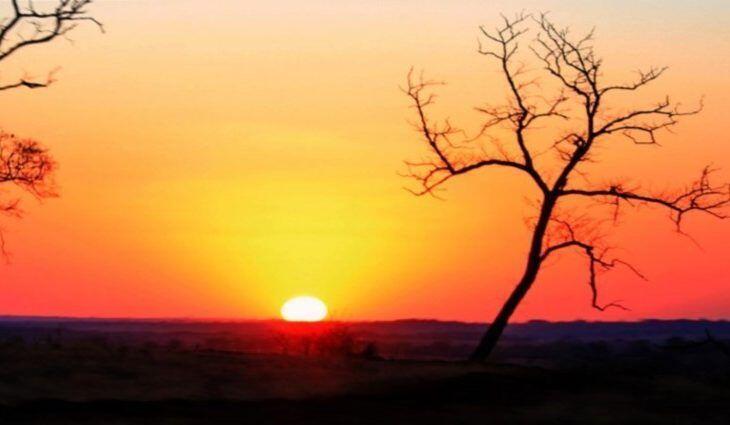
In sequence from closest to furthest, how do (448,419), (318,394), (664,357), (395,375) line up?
(448,419) → (318,394) → (395,375) → (664,357)

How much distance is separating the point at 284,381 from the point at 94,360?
3.12 m

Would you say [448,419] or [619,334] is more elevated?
[619,334]

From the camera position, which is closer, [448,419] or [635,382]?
[448,419]

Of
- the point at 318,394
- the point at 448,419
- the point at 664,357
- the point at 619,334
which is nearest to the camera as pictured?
the point at 448,419

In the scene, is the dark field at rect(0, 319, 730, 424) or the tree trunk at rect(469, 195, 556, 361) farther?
the tree trunk at rect(469, 195, 556, 361)

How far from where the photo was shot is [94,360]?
2284 cm

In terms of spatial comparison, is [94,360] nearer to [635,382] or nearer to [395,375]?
[395,375]

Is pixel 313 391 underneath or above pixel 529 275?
underneath

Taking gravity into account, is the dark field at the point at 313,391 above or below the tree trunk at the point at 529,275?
below

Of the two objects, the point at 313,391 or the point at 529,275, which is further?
the point at 529,275

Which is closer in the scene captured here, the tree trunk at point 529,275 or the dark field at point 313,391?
the dark field at point 313,391

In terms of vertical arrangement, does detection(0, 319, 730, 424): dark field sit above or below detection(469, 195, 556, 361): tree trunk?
below

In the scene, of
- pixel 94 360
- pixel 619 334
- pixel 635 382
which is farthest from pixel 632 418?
pixel 619 334

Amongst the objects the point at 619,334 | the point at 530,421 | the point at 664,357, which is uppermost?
the point at 619,334
